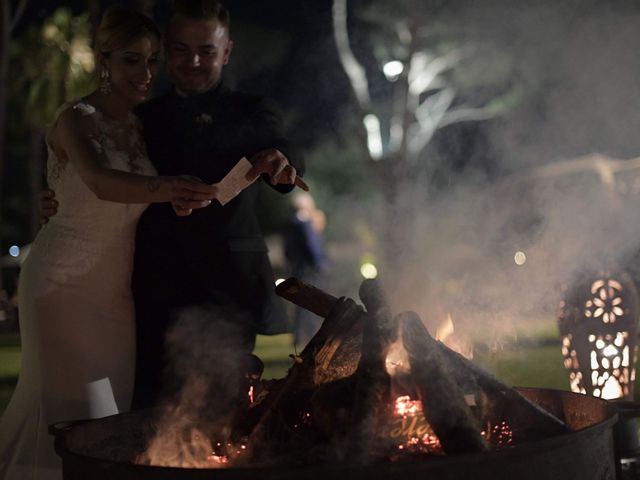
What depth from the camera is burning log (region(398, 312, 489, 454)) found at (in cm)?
259

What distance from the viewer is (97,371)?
147 inches

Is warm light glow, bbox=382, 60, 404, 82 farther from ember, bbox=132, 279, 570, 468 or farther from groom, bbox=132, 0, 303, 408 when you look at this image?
ember, bbox=132, 279, 570, 468

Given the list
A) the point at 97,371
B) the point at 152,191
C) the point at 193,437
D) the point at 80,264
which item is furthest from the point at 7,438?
the point at 152,191

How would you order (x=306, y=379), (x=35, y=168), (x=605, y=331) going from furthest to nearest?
(x=35, y=168)
(x=605, y=331)
(x=306, y=379)

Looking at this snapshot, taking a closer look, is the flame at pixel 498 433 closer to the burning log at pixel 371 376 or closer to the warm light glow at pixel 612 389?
the burning log at pixel 371 376

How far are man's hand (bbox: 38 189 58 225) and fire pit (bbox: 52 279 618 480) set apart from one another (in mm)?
1010

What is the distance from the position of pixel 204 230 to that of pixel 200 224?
0.03m

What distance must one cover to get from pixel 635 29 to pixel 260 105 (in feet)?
10.1

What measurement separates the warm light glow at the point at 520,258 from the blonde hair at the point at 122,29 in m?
2.23

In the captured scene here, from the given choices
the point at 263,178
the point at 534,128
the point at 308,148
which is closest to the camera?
the point at 263,178

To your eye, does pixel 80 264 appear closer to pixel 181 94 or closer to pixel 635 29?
pixel 181 94

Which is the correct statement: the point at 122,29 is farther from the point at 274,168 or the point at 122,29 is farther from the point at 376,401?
the point at 376,401

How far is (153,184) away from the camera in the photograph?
316cm

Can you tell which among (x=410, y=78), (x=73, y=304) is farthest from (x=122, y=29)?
(x=410, y=78)
